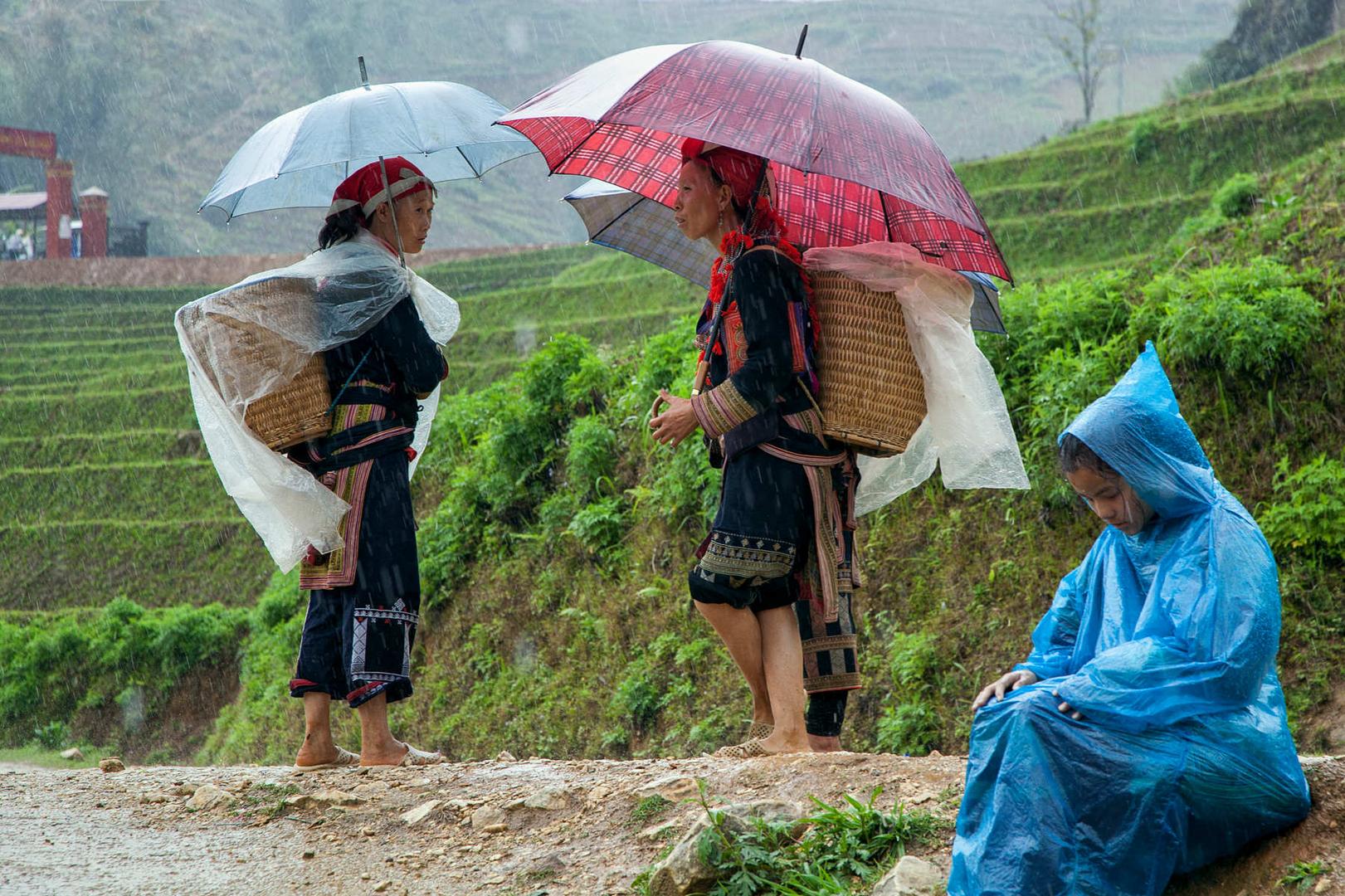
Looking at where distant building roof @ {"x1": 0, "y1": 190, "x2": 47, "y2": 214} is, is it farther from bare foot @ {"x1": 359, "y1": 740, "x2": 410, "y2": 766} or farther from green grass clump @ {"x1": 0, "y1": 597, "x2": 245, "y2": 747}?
bare foot @ {"x1": 359, "y1": 740, "x2": 410, "y2": 766}

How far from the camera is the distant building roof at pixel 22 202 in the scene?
33375mm

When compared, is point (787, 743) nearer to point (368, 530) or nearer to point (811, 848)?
point (811, 848)

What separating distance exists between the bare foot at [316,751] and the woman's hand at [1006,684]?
2.34 metres

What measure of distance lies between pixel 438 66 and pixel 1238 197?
76.4m

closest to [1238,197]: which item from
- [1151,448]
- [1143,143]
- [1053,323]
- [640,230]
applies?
[1053,323]

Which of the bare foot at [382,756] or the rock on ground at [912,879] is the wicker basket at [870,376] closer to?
the rock on ground at [912,879]

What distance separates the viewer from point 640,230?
13.6 feet

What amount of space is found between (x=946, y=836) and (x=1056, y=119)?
2569 inches

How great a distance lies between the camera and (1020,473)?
3.37 m

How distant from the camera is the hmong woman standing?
10.6 feet

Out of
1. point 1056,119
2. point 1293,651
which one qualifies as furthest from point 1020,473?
point 1056,119

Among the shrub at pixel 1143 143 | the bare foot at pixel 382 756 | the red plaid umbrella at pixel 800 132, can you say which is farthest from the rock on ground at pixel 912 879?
the shrub at pixel 1143 143

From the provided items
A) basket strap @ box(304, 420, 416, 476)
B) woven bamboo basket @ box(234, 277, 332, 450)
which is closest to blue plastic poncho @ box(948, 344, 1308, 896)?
basket strap @ box(304, 420, 416, 476)

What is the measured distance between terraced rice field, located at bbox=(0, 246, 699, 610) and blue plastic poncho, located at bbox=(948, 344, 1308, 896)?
1283 centimetres
